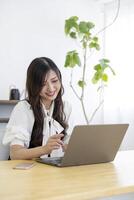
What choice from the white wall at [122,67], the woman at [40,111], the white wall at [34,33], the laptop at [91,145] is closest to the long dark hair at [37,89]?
the woman at [40,111]

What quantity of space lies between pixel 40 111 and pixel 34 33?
6.99 ft

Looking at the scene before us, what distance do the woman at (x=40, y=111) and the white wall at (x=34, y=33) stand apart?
1687 mm

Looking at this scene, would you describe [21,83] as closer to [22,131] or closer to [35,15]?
[35,15]

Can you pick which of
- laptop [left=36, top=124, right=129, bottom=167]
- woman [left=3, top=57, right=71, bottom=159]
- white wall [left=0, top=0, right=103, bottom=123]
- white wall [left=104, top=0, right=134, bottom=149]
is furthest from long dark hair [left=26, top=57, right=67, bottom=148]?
white wall [left=104, top=0, right=134, bottom=149]

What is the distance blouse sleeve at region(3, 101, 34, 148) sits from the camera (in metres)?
1.97

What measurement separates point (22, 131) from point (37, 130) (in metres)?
0.14

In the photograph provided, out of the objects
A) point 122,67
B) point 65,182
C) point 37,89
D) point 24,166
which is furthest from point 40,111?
point 122,67

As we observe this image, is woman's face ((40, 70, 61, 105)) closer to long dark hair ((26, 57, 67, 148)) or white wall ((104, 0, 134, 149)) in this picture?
long dark hair ((26, 57, 67, 148))

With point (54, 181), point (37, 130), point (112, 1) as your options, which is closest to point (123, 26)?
point (112, 1)

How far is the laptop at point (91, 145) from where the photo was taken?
1.56 metres

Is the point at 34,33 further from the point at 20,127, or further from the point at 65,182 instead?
the point at 65,182

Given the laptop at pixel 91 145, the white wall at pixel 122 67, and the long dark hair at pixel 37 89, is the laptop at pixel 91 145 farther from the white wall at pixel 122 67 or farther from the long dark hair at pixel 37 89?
the white wall at pixel 122 67

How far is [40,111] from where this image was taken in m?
2.14

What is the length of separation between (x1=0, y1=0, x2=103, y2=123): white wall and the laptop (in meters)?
2.26
